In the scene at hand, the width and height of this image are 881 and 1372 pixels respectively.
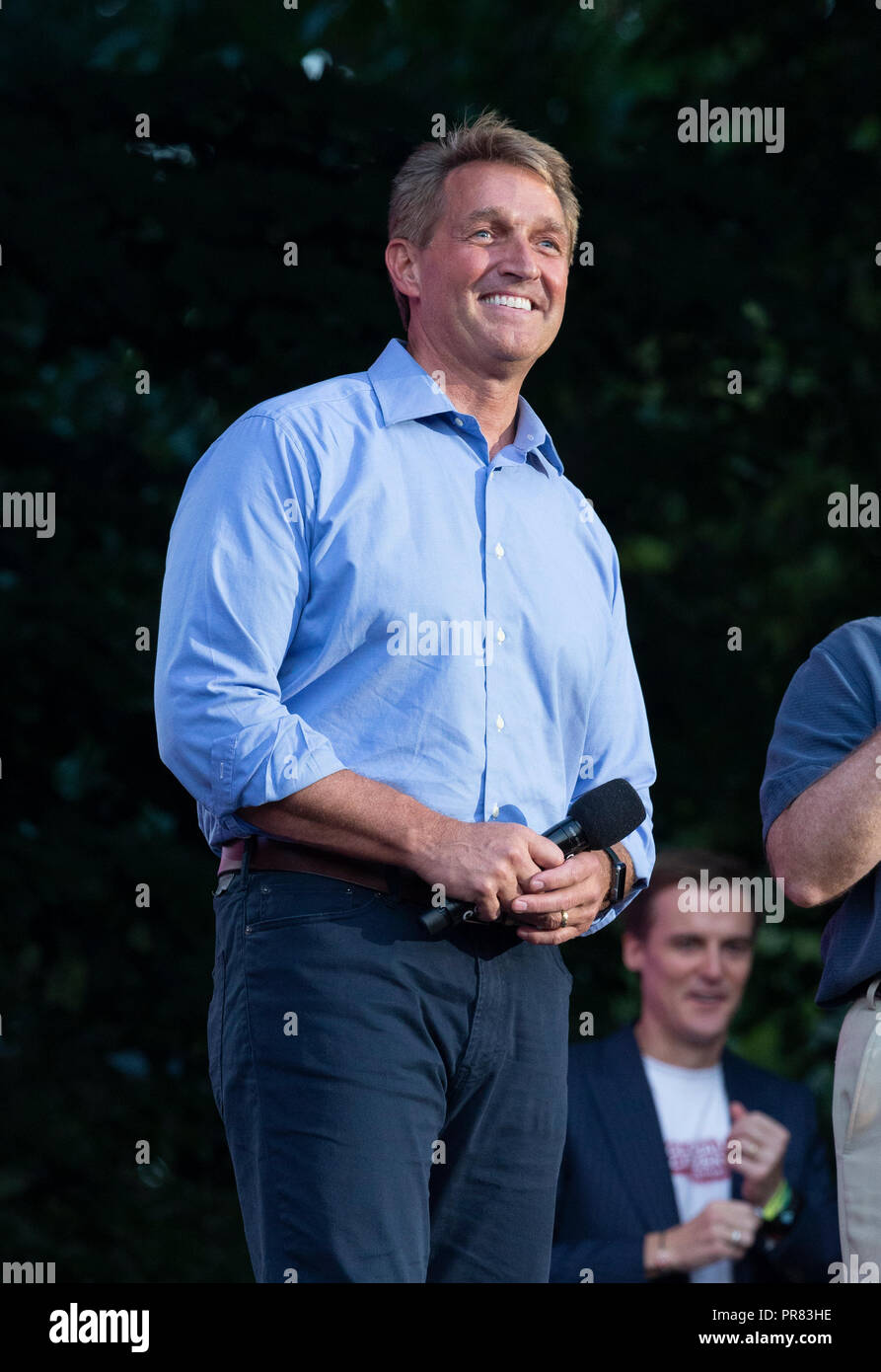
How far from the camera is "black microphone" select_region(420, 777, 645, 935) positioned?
2.26 m

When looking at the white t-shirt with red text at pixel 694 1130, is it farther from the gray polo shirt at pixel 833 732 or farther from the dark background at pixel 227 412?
the gray polo shirt at pixel 833 732

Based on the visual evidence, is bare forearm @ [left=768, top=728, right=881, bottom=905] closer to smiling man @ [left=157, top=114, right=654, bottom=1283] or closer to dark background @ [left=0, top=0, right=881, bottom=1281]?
smiling man @ [left=157, top=114, right=654, bottom=1283]

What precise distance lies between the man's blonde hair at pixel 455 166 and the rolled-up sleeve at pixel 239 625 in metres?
0.46

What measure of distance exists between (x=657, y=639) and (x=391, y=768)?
303cm

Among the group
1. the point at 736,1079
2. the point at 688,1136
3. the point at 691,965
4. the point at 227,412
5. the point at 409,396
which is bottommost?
the point at 688,1136

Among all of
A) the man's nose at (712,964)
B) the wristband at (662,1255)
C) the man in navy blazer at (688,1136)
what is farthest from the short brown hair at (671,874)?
the wristband at (662,1255)

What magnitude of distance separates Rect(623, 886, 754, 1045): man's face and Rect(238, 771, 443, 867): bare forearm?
2.04 meters

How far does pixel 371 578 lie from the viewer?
7.38ft

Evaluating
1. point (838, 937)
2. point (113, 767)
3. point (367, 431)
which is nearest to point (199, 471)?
point (367, 431)

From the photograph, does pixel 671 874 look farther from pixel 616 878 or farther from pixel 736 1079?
pixel 616 878

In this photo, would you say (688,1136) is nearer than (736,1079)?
Yes

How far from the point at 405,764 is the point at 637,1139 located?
72.1 inches

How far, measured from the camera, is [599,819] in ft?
7.48

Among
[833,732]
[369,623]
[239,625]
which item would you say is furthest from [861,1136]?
[239,625]
